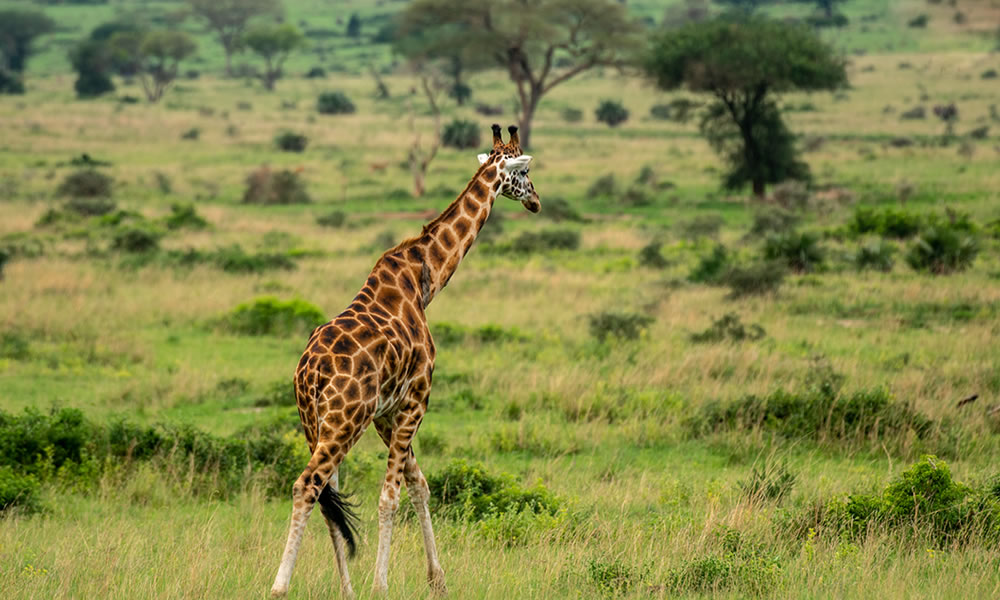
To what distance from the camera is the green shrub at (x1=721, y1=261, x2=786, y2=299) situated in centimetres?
1834

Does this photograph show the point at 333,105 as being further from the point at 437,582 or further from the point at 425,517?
the point at 437,582

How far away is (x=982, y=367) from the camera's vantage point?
1284 centimetres

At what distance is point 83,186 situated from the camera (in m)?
31.2

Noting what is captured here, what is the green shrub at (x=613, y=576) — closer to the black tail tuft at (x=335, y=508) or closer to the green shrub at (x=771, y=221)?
the black tail tuft at (x=335, y=508)

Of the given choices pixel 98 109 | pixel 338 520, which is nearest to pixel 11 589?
pixel 338 520

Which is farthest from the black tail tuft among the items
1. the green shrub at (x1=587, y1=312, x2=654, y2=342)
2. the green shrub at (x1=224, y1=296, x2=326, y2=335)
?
the green shrub at (x1=224, y1=296, x2=326, y2=335)

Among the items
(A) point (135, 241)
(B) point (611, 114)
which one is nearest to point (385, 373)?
(A) point (135, 241)

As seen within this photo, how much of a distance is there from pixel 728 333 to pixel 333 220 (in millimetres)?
15614

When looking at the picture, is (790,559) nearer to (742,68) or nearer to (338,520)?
(338,520)

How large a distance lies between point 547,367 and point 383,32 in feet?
300

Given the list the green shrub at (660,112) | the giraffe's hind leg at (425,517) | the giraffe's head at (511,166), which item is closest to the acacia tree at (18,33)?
the green shrub at (660,112)

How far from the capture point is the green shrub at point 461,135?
1934 inches

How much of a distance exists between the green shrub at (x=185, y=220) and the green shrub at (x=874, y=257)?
15.1m

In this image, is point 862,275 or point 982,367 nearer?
point 982,367
